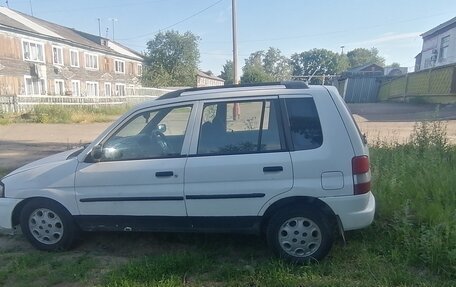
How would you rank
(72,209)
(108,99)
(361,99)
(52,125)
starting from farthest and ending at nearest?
(361,99)
(108,99)
(52,125)
(72,209)

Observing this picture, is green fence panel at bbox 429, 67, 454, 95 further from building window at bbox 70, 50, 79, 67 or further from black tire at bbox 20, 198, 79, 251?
building window at bbox 70, 50, 79, 67

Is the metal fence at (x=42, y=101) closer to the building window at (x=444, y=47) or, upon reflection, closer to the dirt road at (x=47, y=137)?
the dirt road at (x=47, y=137)

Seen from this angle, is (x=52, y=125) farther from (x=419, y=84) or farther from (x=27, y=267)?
(x=419, y=84)

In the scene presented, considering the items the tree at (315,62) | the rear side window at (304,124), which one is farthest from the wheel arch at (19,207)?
the tree at (315,62)

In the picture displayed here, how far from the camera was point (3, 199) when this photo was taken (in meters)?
3.60

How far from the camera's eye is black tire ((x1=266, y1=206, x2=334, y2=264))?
309 centimetres

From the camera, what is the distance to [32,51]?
28812mm

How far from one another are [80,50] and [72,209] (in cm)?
3552

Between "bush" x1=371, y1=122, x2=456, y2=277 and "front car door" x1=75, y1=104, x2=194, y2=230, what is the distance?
2.23 meters

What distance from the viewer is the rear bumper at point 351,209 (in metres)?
3.01

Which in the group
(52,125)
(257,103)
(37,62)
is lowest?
(52,125)

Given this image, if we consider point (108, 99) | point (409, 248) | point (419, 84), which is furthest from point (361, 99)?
point (409, 248)

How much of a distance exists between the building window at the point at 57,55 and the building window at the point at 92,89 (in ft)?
15.0

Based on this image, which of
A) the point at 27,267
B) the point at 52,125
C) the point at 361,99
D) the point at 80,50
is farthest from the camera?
the point at 80,50
